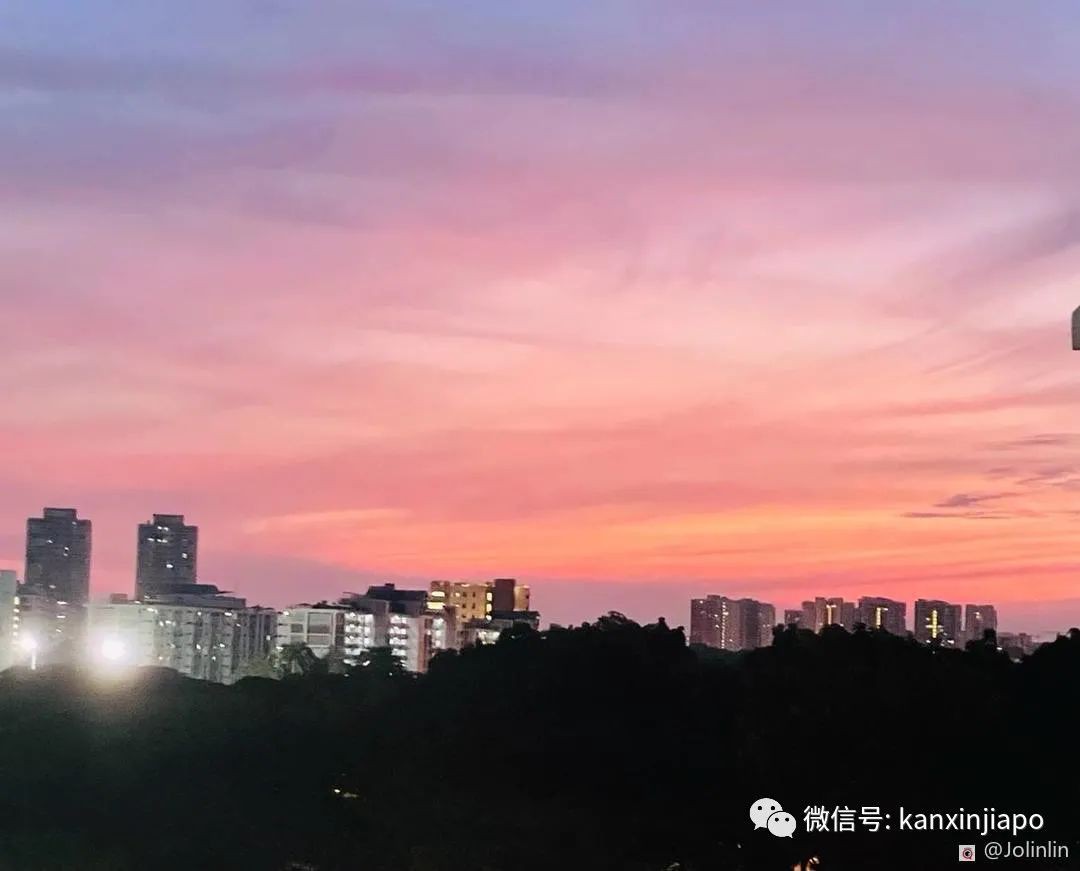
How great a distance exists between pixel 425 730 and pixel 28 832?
501 cm

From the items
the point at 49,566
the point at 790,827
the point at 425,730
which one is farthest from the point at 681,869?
the point at 49,566

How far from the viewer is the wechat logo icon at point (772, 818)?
51.7ft

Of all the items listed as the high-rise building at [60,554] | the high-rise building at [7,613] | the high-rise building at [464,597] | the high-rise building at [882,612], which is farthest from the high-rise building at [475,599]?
the high-rise building at [60,554]

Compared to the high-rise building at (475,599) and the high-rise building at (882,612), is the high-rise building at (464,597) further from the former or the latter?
the high-rise building at (882,612)

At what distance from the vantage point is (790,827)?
15.7 m

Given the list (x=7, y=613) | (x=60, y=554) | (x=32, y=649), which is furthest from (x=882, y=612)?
(x=60, y=554)

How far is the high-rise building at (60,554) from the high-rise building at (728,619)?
7033 cm

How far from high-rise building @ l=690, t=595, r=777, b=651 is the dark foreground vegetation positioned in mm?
33150

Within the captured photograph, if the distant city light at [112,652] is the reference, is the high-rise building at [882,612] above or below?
above

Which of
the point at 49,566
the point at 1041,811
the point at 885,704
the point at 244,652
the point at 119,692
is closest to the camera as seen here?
the point at 1041,811

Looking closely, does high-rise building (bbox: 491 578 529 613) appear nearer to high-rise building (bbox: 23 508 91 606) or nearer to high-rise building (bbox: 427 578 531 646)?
high-rise building (bbox: 427 578 531 646)

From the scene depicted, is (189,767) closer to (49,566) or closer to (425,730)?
(425,730)

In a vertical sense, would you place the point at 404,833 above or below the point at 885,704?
below

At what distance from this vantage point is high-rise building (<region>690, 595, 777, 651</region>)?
54691mm
